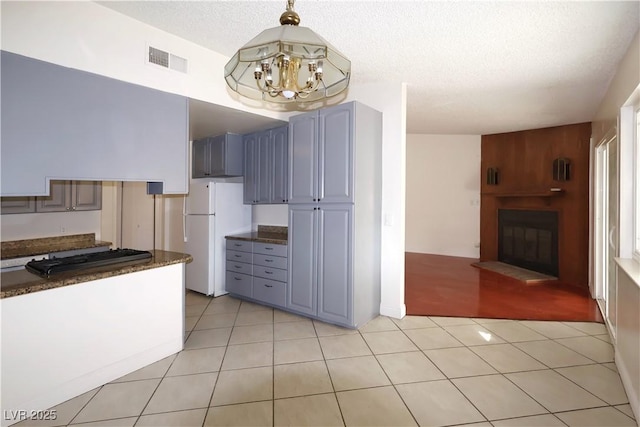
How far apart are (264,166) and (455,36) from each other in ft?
8.49

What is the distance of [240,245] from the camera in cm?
408

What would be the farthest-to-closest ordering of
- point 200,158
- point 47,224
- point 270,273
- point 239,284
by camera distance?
point 200,158
point 239,284
point 270,273
point 47,224

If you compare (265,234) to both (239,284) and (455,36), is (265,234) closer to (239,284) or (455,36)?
(239,284)

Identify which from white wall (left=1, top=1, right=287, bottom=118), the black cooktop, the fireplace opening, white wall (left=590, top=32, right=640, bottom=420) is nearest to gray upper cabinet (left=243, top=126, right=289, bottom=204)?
white wall (left=1, top=1, right=287, bottom=118)

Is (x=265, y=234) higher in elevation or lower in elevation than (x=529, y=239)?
higher

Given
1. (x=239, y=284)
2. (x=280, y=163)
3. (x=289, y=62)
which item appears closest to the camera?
(x=289, y=62)

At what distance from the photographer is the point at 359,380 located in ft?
7.42

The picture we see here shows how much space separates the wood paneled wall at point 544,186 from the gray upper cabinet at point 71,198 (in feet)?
21.7

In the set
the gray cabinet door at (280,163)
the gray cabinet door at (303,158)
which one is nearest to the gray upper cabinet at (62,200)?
the gray cabinet door at (280,163)

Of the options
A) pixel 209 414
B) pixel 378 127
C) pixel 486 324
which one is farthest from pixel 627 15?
pixel 209 414

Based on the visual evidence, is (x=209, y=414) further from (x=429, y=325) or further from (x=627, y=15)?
(x=627, y=15)

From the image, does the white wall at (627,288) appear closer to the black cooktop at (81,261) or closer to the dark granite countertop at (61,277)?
the dark granite countertop at (61,277)

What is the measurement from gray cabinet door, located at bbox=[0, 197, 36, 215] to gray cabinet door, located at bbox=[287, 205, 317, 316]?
255cm

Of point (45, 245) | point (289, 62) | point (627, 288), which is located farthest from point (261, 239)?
point (627, 288)
